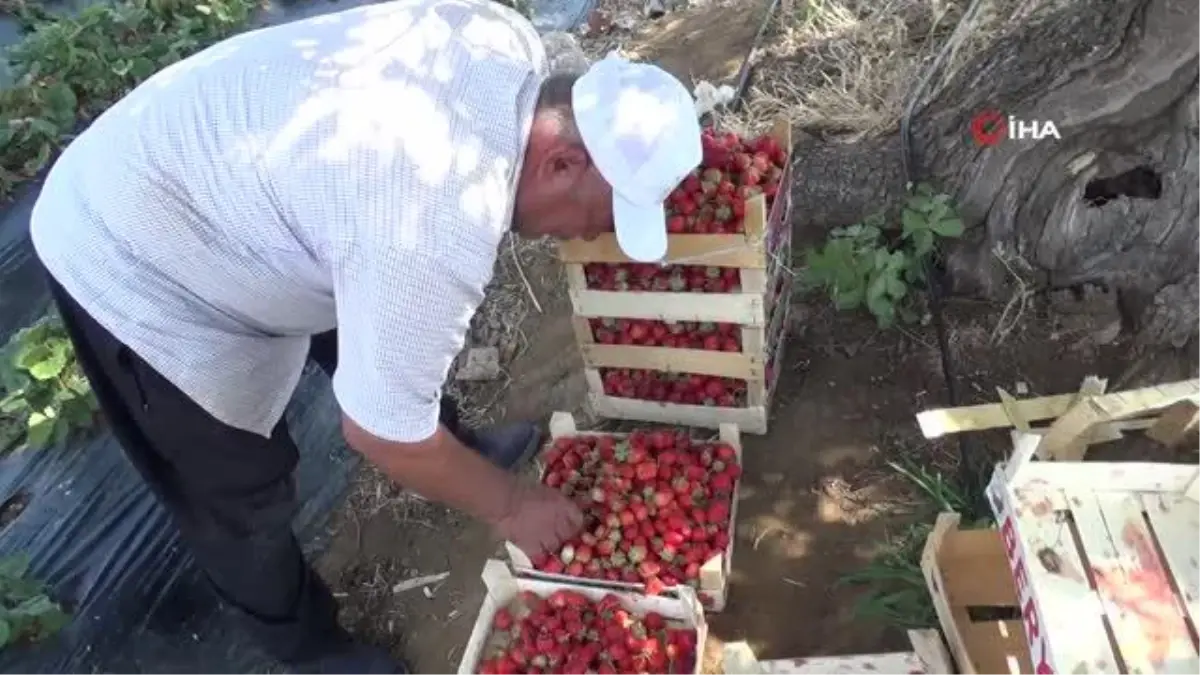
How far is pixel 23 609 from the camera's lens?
292 centimetres

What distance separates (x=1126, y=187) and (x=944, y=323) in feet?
2.23

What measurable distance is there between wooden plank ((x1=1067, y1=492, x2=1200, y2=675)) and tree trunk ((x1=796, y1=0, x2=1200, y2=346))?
1.45m

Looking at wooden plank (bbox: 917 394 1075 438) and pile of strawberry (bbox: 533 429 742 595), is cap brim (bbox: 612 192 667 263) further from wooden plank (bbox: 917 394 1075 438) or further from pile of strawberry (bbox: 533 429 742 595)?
pile of strawberry (bbox: 533 429 742 595)

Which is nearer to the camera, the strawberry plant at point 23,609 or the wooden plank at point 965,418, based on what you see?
the wooden plank at point 965,418

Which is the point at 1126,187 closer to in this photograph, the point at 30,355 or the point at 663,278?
the point at 663,278

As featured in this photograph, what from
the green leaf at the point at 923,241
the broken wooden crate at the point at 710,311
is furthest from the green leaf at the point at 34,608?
the green leaf at the point at 923,241

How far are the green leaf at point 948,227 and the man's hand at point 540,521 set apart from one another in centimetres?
147

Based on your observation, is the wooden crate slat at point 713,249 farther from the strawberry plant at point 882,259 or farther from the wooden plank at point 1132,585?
the wooden plank at point 1132,585

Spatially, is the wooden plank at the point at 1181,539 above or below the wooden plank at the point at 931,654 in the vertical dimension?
above

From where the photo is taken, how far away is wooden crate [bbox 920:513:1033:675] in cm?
224

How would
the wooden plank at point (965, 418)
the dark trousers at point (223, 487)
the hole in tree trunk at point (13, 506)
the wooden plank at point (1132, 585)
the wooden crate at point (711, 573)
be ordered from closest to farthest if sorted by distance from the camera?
the wooden plank at point (1132, 585), the wooden plank at point (965, 418), the dark trousers at point (223, 487), the wooden crate at point (711, 573), the hole in tree trunk at point (13, 506)

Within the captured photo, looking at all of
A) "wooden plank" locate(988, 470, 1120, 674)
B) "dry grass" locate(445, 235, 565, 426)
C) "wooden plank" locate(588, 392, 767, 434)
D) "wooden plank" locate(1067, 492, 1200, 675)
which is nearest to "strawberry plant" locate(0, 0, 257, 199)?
"dry grass" locate(445, 235, 565, 426)

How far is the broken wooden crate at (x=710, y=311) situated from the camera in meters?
2.65

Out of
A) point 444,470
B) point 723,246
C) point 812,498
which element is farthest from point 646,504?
point 444,470
